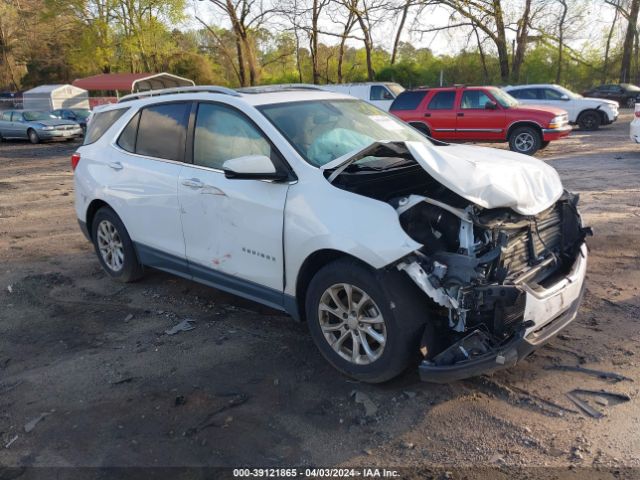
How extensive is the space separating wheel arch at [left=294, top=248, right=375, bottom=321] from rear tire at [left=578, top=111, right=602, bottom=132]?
1906 cm

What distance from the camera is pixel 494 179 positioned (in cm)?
335

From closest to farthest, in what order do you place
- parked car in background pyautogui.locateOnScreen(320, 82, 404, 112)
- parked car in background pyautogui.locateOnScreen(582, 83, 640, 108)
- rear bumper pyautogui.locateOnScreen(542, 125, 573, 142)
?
rear bumper pyautogui.locateOnScreen(542, 125, 573, 142), parked car in background pyautogui.locateOnScreen(320, 82, 404, 112), parked car in background pyautogui.locateOnScreen(582, 83, 640, 108)

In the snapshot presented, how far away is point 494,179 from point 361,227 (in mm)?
841

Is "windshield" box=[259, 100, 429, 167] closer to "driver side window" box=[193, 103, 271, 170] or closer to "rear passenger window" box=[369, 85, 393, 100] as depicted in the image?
"driver side window" box=[193, 103, 271, 170]

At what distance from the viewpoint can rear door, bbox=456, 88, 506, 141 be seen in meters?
14.8

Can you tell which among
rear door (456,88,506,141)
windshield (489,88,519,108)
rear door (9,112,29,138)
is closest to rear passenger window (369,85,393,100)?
rear door (456,88,506,141)

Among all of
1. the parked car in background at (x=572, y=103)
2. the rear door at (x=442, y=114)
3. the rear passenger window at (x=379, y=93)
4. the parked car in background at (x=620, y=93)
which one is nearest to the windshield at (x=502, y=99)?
the rear door at (x=442, y=114)

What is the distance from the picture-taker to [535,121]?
46.5ft

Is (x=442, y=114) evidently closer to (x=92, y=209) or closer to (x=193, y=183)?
(x=92, y=209)

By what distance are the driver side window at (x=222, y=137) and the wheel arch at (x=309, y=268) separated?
0.84m

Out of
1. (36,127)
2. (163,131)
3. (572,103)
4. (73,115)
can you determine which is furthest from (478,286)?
(73,115)

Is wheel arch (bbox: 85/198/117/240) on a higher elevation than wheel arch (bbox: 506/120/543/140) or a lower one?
lower

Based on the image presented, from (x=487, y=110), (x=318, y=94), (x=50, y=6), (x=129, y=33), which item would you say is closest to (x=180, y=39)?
(x=129, y=33)

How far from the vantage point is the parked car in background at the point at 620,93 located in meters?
30.6
